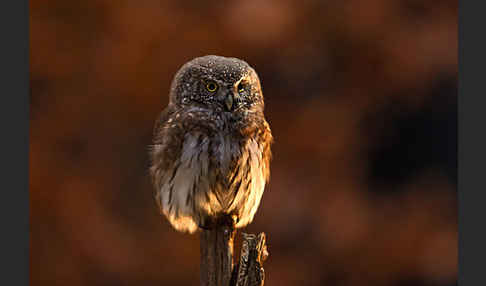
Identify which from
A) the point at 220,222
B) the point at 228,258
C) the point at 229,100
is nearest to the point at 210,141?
the point at 229,100

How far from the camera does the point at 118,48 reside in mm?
3355

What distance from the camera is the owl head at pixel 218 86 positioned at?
7.08 feet

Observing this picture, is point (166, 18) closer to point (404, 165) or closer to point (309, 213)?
point (309, 213)

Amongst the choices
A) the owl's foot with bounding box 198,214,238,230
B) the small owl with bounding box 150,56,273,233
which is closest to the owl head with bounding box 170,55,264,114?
the small owl with bounding box 150,56,273,233

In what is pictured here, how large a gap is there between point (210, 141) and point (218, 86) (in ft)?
0.79

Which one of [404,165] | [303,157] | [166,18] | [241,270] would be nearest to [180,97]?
[241,270]

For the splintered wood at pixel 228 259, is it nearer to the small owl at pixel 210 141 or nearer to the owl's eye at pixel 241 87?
the small owl at pixel 210 141

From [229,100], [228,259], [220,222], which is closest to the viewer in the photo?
[229,100]

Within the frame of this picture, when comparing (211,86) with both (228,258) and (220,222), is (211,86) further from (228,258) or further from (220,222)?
(228,258)

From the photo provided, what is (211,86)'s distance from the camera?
2.20 m

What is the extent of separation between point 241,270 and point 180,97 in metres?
0.79

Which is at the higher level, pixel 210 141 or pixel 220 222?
pixel 210 141

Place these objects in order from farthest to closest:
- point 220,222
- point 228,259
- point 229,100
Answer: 1. point 220,222
2. point 228,259
3. point 229,100

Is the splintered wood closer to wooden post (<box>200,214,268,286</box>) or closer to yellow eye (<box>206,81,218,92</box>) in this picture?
wooden post (<box>200,214,268,286</box>)
